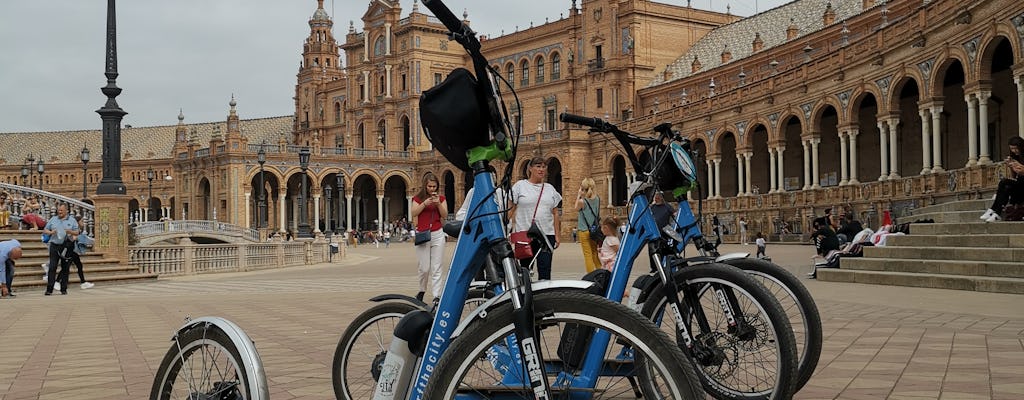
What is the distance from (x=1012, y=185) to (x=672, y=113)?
32810mm

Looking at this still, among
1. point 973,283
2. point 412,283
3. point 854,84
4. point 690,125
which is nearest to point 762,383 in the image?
point 973,283

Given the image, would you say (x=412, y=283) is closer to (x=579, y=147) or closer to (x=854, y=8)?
(x=854, y=8)

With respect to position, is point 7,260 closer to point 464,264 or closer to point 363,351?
point 363,351

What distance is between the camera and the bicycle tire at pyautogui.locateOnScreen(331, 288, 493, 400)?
15.0 ft

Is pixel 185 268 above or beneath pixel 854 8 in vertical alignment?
beneath

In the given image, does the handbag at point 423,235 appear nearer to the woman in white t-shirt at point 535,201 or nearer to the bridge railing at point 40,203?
the woman in white t-shirt at point 535,201

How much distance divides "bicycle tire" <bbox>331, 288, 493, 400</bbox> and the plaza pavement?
860mm

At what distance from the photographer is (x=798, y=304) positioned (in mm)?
4758

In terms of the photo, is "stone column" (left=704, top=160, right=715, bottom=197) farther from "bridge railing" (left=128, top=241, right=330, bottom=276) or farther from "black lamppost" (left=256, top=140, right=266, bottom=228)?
"black lamppost" (left=256, top=140, right=266, bottom=228)

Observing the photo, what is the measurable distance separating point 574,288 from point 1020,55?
60.3ft

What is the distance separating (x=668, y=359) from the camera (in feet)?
8.77

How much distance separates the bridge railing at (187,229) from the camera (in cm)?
4419

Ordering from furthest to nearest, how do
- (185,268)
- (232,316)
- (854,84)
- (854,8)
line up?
(854,8)
(854,84)
(185,268)
(232,316)

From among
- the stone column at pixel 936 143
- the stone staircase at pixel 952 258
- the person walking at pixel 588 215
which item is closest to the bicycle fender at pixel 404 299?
the person walking at pixel 588 215
